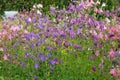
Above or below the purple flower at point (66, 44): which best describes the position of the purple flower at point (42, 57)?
above

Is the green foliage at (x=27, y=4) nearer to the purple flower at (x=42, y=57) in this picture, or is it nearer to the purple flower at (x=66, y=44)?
the purple flower at (x=66, y=44)

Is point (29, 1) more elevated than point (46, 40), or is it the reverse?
point (46, 40)

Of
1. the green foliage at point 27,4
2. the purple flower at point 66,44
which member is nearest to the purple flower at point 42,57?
the purple flower at point 66,44

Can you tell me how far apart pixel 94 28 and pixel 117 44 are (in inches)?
36.6

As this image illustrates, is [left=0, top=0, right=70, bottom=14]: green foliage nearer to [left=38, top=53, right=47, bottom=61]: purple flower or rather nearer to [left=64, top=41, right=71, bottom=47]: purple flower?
[left=64, top=41, right=71, bottom=47]: purple flower

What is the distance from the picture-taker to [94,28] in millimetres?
6523

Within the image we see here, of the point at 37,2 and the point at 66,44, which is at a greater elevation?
the point at 66,44

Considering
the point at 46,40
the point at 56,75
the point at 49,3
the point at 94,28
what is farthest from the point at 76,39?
the point at 49,3

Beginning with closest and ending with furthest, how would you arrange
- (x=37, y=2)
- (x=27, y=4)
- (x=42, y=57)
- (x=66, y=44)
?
(x=42, y=57), (x=66, y=44), (x=37, y=2), (x=27, y=4)

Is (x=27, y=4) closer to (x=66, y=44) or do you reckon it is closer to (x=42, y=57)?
(x=66, y=44)

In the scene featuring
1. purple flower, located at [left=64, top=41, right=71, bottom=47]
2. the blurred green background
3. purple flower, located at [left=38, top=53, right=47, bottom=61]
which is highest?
purple flower, located at [left=38, top=53, right=47, bottom=61]

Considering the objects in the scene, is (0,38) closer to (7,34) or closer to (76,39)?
(7,34)

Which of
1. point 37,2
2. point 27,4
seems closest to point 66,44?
point 37,2

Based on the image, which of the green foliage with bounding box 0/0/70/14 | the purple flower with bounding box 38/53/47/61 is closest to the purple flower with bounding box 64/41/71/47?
the purple flower with bounding box 38/53/47/61
